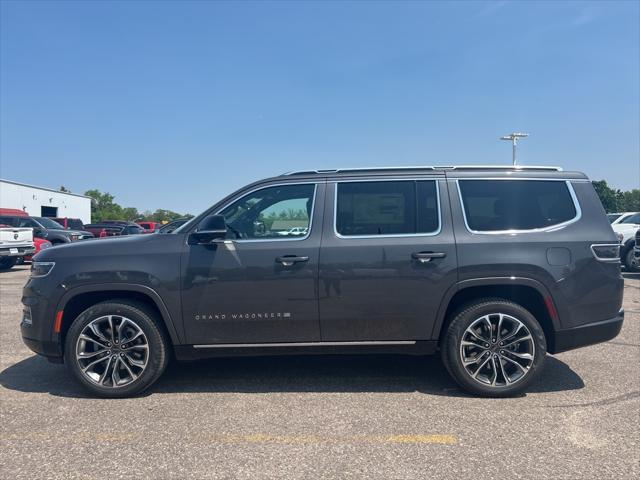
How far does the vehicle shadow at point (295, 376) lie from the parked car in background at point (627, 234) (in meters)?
10.1

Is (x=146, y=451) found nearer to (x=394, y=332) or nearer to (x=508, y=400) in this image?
(x=394, y=332)

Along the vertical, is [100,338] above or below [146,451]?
above

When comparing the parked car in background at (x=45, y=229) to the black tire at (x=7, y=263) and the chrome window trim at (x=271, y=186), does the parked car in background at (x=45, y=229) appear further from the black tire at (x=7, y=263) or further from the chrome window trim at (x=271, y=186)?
the chrome window trim at (x=271, y=186)

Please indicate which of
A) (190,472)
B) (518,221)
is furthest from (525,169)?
(190,472)

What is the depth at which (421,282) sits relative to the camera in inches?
159

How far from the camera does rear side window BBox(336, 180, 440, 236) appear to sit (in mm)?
4191

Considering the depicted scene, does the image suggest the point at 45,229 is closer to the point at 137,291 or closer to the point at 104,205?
the point at 137,291

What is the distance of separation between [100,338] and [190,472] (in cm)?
173

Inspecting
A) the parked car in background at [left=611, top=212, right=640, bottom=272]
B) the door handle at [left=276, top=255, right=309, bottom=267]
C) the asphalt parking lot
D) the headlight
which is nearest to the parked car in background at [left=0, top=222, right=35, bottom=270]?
the asphalt parking lot

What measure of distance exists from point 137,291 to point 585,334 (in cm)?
390

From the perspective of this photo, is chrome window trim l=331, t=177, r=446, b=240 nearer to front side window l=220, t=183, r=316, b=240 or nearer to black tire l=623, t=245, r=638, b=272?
front side window l=220, t=183, r=316, b=240

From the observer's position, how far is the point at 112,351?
13.6 ft

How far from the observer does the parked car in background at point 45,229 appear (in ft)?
59.1

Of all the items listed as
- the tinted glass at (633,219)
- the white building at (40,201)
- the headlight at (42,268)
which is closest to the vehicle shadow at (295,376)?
the headlight at (42,268)
